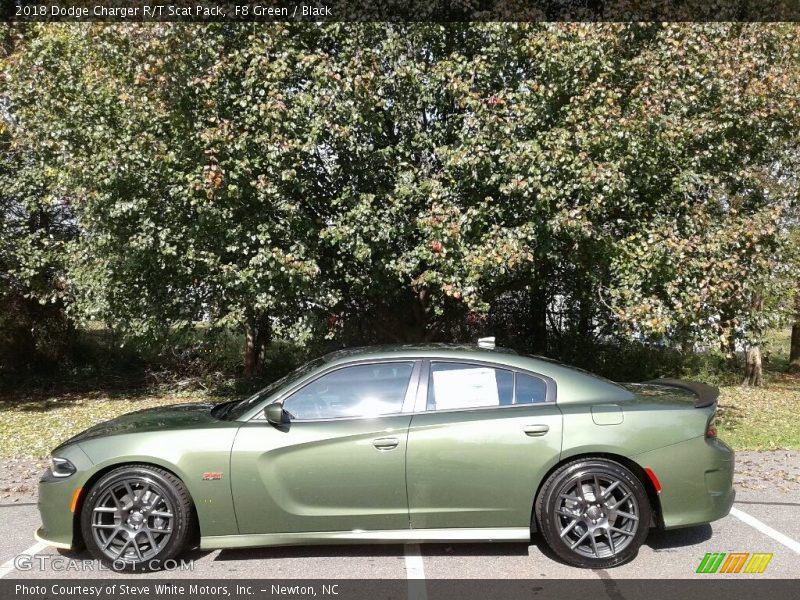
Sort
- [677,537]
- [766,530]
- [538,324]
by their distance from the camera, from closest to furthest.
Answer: [677,537], [766,530], [538,324]

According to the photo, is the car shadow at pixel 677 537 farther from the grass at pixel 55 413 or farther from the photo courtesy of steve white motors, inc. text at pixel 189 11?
the photo courtesy of steve white motors, inc. text at pixel 189 11

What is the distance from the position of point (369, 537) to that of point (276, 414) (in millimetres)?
986

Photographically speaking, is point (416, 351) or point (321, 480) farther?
point (416, 351)

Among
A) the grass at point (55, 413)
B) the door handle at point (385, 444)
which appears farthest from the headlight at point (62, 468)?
the grass at point (55, 413)

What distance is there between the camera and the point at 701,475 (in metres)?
4.17

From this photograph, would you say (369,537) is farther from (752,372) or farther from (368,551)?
(752,372)

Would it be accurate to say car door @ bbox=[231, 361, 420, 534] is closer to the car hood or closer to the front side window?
the front side window

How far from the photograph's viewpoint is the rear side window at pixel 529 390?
4.38 meters

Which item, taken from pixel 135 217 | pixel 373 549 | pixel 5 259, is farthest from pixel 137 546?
pixel 5 259

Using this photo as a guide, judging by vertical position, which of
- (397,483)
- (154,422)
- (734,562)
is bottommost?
(734,562)

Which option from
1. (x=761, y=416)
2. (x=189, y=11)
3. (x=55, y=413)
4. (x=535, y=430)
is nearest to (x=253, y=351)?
(x=55, y=413)

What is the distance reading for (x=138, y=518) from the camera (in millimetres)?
4141
